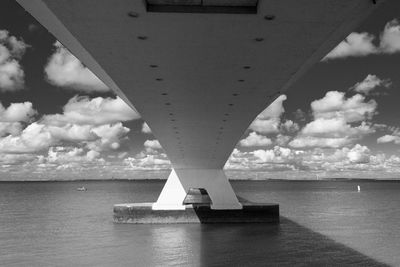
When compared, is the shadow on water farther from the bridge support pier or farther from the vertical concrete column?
the vertical concrete column

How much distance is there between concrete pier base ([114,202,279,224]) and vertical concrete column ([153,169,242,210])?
1.60 feet

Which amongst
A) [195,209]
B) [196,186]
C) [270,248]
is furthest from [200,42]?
[196,186]

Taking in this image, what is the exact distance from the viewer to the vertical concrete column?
3662 centimetres

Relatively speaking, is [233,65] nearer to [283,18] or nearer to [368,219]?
[283,18]

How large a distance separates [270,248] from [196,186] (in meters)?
12.0

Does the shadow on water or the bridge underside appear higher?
the bridge underside

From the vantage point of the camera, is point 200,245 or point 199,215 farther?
point 199,215

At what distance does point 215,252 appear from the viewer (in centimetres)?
2466

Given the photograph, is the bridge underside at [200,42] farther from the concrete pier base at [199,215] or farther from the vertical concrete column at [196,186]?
the vertical concrete column at [196,186]

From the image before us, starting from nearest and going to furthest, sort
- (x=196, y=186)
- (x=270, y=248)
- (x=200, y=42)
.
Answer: (x=200, y=42) < (x=270, y=248) < (x=196, y=186)

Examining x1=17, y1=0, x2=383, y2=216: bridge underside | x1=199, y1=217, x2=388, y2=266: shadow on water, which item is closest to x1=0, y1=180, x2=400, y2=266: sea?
x1=199, y1=217, x2=388, y2=266: shadow on water

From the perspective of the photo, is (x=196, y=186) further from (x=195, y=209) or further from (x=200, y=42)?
(x=200, y=42)

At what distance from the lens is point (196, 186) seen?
3684 cm

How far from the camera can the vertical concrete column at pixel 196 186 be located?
36.6 metres
